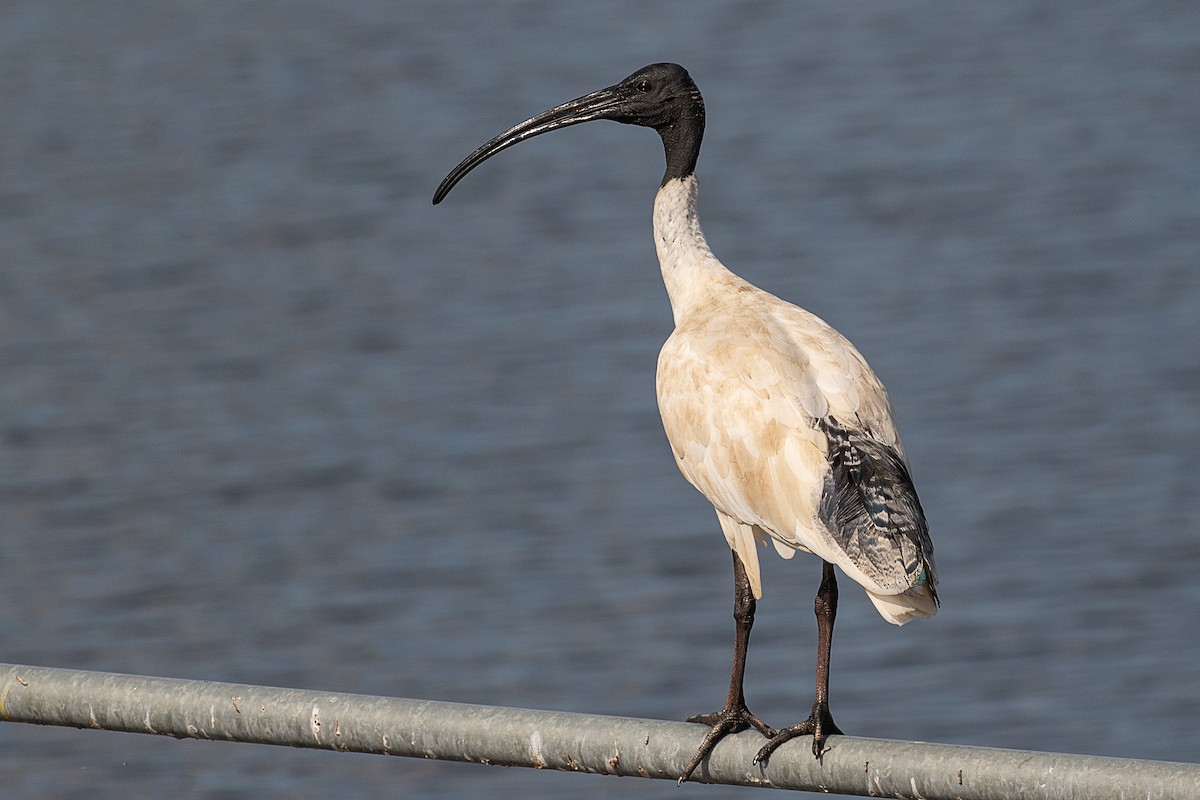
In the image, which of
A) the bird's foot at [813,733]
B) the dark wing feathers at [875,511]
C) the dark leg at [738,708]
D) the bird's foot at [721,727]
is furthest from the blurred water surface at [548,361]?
the bird's foot at [813,733]

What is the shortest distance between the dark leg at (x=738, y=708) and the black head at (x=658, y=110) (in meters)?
1.36

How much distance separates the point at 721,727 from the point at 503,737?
90 centimetres

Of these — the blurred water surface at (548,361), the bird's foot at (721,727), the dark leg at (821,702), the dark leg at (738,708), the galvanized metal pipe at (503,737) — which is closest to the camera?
the galvanized metal pipe at (503,737)

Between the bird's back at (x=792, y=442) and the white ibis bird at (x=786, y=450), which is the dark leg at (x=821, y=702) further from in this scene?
the bird's back at (x=792, y=442)

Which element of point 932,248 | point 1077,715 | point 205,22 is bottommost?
point 1077,715

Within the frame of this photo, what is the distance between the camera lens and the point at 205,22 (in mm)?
27828

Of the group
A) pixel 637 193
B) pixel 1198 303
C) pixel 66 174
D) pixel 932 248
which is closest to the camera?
pixel 1198 303

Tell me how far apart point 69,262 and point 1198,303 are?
925 centimetres

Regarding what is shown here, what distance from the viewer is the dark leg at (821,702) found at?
15.3ft

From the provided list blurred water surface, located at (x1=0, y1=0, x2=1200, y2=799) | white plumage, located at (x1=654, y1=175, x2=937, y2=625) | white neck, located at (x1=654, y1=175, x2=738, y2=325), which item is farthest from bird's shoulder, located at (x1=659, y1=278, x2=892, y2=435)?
blurred water surface, located at (x1=0, y1=0, x2=1200, y2=799)

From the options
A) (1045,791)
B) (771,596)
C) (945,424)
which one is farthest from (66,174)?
(1045,791)

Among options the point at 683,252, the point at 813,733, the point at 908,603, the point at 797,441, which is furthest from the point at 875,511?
the point at 683,252

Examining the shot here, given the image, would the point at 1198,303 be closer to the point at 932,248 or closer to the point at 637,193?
the point at 932,248

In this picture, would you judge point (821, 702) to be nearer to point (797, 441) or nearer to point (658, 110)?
point (797, 441)
